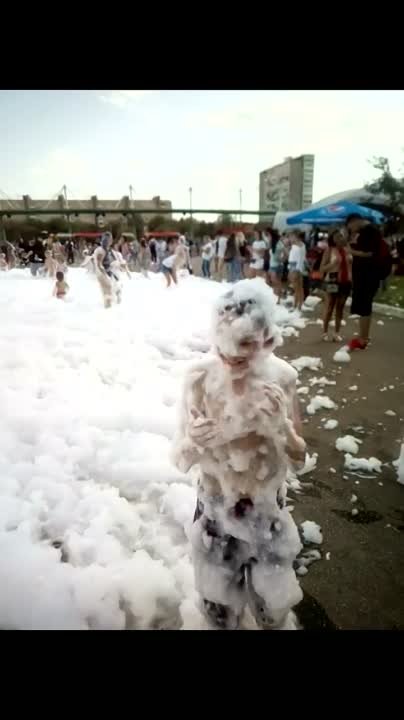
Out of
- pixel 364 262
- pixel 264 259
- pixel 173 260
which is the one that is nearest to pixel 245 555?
pixel 364 262

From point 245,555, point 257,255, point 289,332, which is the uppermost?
point 257,255

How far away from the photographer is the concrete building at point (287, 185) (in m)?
2.84

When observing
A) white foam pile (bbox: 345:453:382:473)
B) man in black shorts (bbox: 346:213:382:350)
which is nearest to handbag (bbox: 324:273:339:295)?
man in black shorts (bbox: 346:213:382:350)

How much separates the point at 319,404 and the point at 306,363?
3.53 ft

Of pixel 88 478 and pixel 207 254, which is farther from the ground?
pixel 207 254

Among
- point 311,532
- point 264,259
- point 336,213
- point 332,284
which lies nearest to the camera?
point 311,532

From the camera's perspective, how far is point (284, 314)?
268 inches

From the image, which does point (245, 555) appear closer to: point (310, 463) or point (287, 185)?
point (310, 463)

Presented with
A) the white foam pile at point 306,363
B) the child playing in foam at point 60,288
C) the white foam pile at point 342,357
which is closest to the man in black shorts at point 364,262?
the white foam pile at point 342,357

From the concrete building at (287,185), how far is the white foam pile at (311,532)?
2132mm

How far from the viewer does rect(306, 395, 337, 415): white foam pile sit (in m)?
3.61

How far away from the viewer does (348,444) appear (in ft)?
9.87

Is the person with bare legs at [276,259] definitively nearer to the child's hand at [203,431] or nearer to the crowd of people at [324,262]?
the crowd of people at [324,262]
